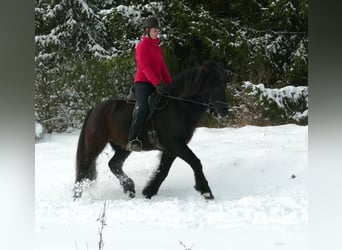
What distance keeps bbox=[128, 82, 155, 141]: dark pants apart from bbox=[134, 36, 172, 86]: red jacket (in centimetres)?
3

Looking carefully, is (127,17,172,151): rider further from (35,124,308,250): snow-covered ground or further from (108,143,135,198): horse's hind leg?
(35,124,308,250): snow-covered ground

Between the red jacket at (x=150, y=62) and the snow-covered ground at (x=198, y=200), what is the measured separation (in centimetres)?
28

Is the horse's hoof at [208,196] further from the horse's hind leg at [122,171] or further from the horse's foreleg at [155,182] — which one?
the horse's hind leg at [122,171]

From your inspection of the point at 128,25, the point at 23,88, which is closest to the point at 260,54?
the point at 128,25

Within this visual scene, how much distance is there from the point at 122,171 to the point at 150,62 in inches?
17.8

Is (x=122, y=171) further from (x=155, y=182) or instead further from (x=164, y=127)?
(x=164, y=127)

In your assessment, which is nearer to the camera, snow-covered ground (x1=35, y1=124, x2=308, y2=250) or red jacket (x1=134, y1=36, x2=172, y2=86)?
snow-covered ground (x1=35, y1=124, x2=308, y2=250)

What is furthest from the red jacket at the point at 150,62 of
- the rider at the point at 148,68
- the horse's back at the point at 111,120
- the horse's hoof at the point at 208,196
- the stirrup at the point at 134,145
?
the horse's hoof at the point at 208,196

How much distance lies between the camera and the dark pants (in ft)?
7.28

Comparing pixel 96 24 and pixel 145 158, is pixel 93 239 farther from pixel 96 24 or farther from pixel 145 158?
pixel 96 24

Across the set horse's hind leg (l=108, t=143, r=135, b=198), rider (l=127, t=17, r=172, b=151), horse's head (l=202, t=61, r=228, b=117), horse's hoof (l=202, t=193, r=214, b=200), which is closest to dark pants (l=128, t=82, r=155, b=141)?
rider (l=127, t=17, r=172, b=151)

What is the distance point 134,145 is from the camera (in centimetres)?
229

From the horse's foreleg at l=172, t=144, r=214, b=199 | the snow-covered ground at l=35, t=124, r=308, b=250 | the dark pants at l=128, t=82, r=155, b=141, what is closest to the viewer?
the snow-covered ground at l=35, t=124, r=308, b=250

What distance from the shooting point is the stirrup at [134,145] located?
89.7 inches
